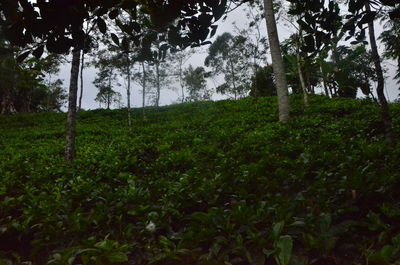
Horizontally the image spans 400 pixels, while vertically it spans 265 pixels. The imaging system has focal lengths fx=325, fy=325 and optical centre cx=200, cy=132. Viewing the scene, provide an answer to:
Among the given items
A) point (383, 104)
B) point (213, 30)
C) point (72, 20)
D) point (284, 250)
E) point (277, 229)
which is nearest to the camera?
point (72, 20)

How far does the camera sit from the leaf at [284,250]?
118 inches

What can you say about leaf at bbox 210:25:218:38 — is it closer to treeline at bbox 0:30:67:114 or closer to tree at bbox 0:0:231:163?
tree at bbox 0:0:231:163

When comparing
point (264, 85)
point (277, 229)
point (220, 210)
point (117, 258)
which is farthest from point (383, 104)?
point (264, 85)

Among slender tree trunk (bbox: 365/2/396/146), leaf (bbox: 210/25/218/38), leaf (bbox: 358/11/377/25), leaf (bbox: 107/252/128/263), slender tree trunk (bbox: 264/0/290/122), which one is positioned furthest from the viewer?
slender tree trunk (bbox: 264/0/290/122)

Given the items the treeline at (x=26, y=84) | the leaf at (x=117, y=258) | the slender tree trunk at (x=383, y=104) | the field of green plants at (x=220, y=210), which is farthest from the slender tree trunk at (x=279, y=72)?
the leaf at (x=117, y=258)

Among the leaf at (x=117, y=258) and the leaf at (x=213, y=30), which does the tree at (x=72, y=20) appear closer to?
the leaf at (x=213, y=30)

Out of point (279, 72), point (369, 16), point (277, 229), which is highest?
point (279, 72)

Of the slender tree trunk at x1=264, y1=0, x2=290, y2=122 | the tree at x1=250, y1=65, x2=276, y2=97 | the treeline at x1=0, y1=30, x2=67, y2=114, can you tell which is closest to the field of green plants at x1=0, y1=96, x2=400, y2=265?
the treeline at x1=0, y1=30, x2=67, y2=114

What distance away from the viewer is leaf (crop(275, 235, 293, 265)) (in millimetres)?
2999

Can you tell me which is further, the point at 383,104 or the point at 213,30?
the point at 383,104

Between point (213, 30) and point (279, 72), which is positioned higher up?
point (279, 72)

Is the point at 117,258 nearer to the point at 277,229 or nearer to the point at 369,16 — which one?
the point at 277,229

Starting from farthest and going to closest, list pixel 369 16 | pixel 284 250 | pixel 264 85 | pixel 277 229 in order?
1. pixel 264 85
2. pixel 369 16
3. pixel 277 229
4. pixel 284 250

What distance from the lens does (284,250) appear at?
10.1 ft
